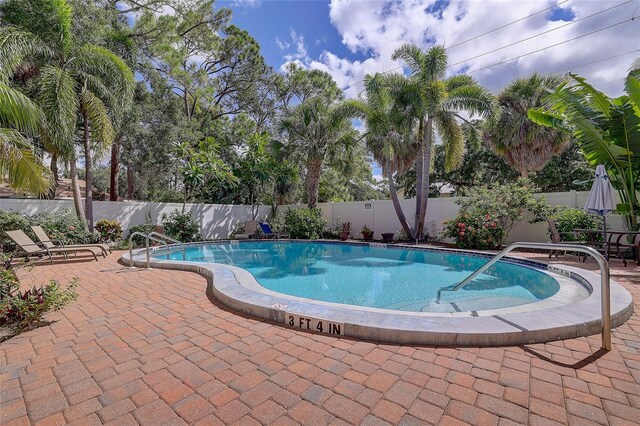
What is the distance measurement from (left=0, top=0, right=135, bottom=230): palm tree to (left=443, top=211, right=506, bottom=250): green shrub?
1432cm

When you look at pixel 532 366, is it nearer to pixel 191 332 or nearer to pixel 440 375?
pixel 440 375

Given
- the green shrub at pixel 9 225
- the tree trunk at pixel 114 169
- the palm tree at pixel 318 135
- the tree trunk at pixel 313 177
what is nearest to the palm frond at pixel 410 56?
the palm tree at pixel 318 135

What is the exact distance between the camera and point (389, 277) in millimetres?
7938

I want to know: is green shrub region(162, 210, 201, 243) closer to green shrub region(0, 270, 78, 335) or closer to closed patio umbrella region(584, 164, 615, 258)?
green shrub region(0, 270, 78, 335)

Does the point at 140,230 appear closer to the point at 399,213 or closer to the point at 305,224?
the point at 305,224

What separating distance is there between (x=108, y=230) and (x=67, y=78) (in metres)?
6.05

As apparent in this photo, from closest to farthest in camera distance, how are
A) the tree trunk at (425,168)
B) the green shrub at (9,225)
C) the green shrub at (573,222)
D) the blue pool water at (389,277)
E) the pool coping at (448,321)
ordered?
1. the pool coping at (448,321)
2. the blue pool water at (389,277)
3. the green shrub at (573,222)
4. the green shrub at (9,225)
5. the tree trunk at (425,168)

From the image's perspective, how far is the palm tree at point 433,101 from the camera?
12.4 metres

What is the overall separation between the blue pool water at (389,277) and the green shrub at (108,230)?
10.2 feet

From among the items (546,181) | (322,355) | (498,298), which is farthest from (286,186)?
(546,181)

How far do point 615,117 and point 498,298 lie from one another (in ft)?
20.6

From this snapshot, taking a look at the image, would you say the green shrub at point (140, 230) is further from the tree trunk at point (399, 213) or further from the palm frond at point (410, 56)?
the palm frond at point (410, 56)

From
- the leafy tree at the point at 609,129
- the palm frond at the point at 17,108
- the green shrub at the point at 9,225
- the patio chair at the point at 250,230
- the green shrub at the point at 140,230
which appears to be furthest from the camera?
the patio chair at the point at 250,230

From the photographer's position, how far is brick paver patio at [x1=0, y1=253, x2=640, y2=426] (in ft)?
6.79
